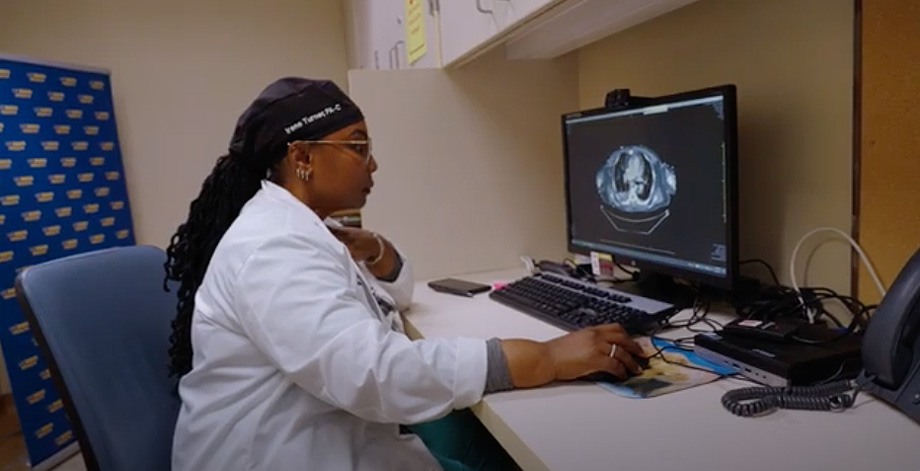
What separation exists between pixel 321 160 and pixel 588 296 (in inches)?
22.8

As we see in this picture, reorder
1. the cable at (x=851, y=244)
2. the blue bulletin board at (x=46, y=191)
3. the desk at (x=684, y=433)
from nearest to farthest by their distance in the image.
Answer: the desk at (x=684, y=433), the cable at (x=851, y=244), the blue bulletin board at (x=46, y=191)

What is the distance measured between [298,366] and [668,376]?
0.50 metres

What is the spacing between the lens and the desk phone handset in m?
0.68

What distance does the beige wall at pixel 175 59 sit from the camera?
3.13 m

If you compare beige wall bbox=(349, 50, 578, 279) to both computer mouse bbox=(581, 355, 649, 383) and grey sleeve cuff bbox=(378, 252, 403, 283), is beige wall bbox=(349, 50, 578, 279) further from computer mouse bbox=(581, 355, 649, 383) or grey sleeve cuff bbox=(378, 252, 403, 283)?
computer mouse bbox=(581, 355, 649, 383)

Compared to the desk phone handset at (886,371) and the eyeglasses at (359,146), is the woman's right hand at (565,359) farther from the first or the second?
the eyeglasses at (359,146)

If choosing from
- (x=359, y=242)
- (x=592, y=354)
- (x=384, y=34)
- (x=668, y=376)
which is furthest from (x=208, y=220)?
(x=384, y=34)

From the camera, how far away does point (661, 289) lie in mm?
1271

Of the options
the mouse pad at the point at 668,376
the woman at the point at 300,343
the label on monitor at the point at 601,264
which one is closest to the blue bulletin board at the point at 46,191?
the woman at the point at 300,343

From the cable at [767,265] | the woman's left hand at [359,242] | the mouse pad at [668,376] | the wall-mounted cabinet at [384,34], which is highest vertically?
the wall-mounted cabinet at [384,34]

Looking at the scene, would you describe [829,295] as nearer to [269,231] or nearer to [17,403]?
[269,231]

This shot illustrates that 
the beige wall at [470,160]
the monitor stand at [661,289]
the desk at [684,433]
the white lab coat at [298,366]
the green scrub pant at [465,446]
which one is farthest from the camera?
the beige wall at [470,160]

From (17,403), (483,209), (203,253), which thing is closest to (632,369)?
(203,253)

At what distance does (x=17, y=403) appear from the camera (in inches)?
95.6
